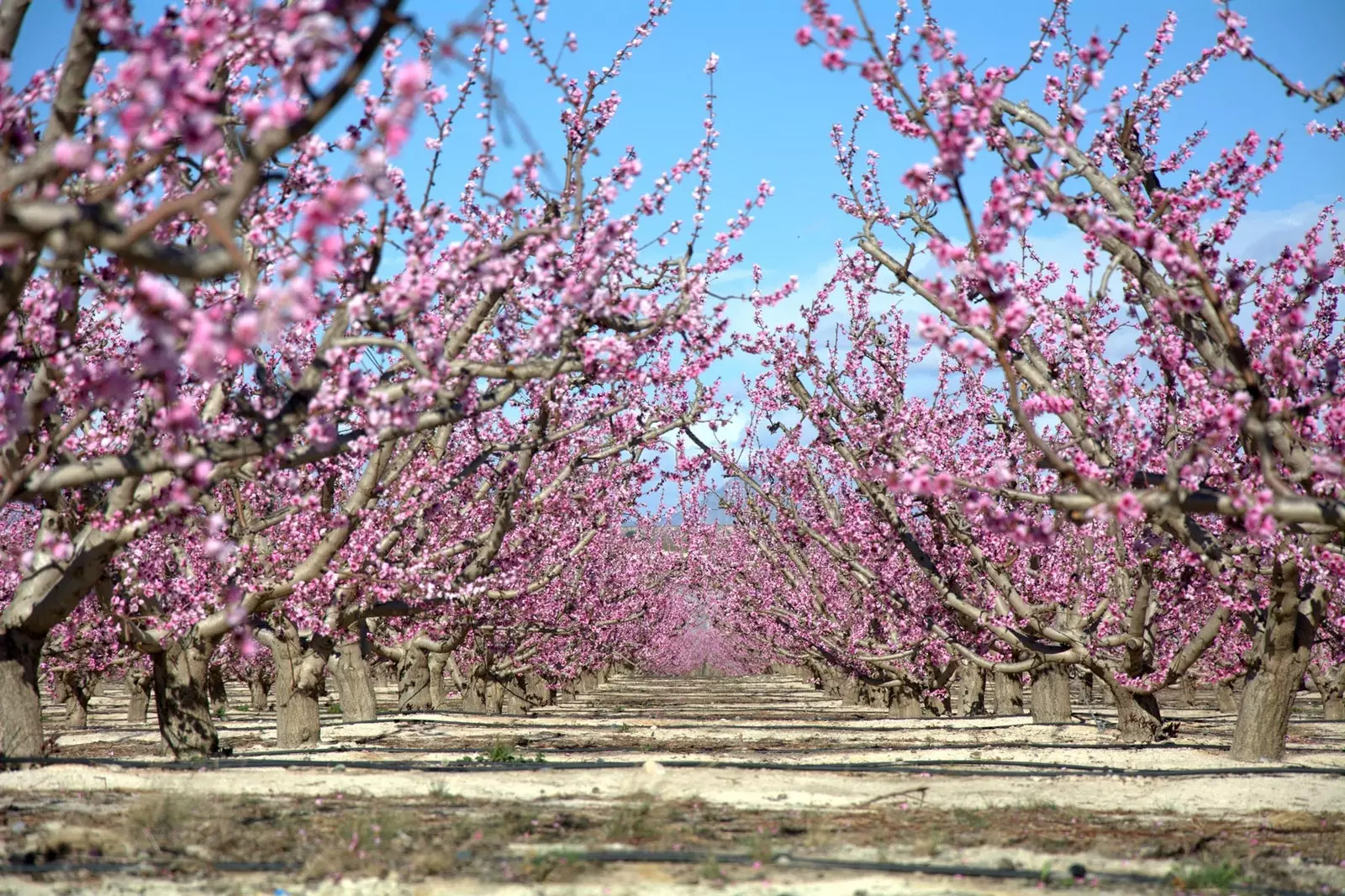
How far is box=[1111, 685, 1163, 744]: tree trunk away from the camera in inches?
741

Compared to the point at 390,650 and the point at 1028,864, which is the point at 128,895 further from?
the point at 390,650

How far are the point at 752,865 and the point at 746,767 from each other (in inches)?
247

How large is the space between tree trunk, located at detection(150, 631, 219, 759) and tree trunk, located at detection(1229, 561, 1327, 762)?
42.5ft

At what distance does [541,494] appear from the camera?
655 inches

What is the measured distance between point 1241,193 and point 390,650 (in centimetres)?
1799

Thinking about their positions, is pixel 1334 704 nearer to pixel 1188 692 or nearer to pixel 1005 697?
pixel 1005 697

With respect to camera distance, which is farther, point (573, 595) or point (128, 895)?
point (573, 595)

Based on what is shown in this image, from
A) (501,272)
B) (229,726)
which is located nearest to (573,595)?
(229,726)

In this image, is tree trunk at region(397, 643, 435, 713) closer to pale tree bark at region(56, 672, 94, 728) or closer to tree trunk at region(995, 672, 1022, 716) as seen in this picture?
pale tree bark at region(56, 672, 94, 728)

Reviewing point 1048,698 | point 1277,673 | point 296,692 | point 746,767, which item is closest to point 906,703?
point 1048,698

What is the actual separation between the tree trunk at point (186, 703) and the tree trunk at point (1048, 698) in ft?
50.7

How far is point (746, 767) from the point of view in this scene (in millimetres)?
13992

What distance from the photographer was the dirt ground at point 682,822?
7.37 meters

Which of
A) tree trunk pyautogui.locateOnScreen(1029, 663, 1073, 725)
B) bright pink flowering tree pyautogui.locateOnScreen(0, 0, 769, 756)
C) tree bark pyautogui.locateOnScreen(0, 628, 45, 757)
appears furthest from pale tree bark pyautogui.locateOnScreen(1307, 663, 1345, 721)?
tree bark pyautogui.locateOnScreen(0, 628, 45, 757)
